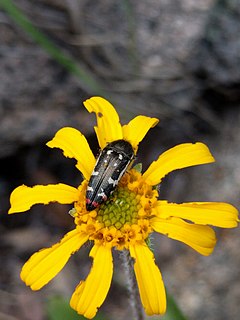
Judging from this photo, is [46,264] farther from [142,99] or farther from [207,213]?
[142,99]

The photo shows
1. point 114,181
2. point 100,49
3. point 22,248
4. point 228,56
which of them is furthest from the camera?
point 22,248

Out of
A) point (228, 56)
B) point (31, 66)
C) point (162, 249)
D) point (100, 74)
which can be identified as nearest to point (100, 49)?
point (100, 74)

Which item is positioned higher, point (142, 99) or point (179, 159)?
point (179, 159)

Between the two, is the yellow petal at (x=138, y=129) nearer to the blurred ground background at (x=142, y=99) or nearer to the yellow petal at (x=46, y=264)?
the yellow petal at (x=46, y=264)

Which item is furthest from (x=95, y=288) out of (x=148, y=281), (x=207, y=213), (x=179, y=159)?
(x=179, y=159)

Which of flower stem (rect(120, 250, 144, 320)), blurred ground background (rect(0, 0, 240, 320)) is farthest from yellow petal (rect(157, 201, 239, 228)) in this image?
blurred ground background (rect(0, 0, 240, 320))

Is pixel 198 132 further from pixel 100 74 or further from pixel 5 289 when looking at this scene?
pixel 5 289

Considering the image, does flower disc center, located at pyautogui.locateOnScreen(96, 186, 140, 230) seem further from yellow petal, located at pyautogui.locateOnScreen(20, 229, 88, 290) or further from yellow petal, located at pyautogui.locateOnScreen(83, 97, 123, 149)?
yellow petal, located at pyautogui.locateOnScreen(83, 97, 123, 149)
